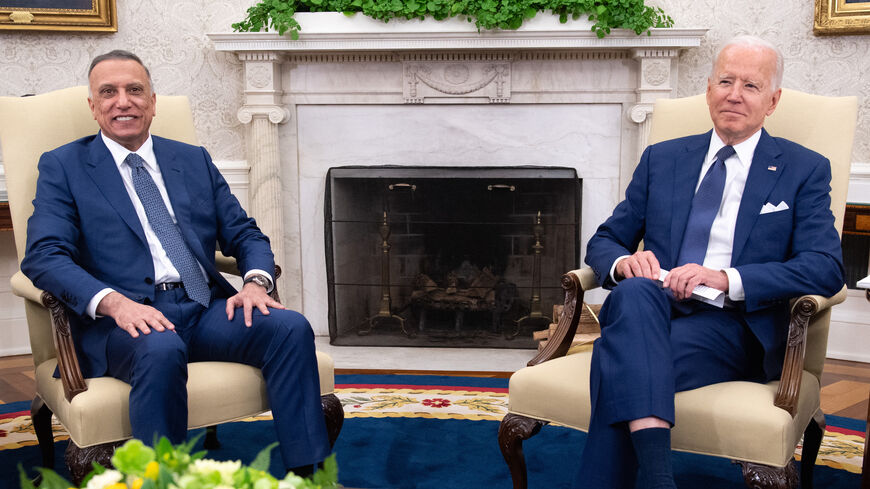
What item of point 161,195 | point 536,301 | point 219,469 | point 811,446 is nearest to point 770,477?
point 811,446

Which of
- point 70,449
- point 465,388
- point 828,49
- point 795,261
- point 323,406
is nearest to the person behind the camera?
point 70,449

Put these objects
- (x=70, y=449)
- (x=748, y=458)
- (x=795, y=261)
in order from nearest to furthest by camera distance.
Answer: (x=748, y=458) → (x=70, y=449) → (x=795, y=261)

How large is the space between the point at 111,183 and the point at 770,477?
1.80 m

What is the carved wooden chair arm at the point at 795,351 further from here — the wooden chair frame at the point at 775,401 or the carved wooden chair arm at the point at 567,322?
the carved wooden chair arm at the point at 567,322

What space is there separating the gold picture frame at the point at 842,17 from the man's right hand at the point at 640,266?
2.27m

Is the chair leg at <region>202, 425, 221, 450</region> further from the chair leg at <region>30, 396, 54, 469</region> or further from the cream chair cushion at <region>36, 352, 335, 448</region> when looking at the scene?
the cream chair cushion at <region>36, 352, 335, 448</region>

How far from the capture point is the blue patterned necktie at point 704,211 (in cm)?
196

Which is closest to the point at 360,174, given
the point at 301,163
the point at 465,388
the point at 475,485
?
the point at 301,163

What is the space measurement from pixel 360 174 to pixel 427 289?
705 millimetres

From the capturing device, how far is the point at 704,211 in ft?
6.48

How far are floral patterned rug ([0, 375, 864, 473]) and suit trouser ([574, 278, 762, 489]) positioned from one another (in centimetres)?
87

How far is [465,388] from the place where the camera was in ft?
10.3

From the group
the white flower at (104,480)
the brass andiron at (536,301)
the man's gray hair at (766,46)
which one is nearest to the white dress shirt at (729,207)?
the man's gray hair at (766,46)

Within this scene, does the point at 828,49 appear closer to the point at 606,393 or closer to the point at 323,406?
the point at 606,393
